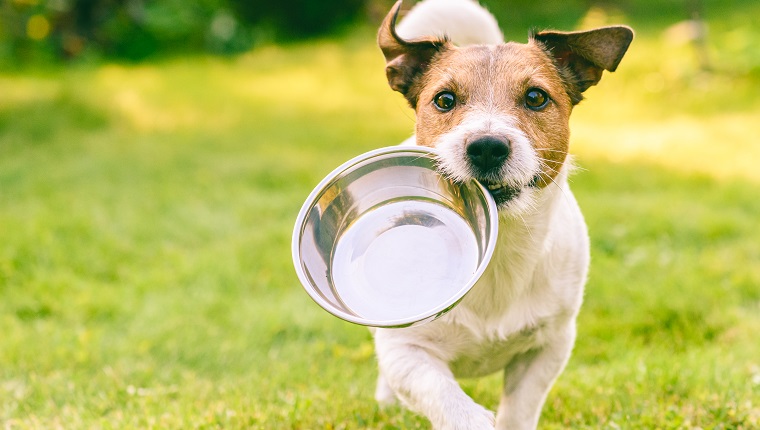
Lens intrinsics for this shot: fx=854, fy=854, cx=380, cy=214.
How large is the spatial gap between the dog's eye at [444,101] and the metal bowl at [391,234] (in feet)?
0.96

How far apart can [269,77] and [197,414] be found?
9.63 meters

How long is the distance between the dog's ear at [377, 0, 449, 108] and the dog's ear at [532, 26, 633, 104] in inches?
18.6

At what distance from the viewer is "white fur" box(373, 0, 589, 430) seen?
3.29 metres

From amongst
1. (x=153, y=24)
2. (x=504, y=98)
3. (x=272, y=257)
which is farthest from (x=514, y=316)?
(x=153, y=24)

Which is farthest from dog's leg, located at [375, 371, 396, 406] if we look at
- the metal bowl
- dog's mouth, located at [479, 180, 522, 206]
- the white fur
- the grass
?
dog's mouth, located at [479, 180, 522, 206]

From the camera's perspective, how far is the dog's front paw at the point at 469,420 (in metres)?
3.00

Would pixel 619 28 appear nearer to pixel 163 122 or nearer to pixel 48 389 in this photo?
pixel 48 389

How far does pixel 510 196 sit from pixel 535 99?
0.47m

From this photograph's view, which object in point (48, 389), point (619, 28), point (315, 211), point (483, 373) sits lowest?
point (48, 389)

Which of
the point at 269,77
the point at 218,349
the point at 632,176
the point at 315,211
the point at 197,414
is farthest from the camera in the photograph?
the point at 269,77

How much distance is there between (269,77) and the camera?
1306 cm

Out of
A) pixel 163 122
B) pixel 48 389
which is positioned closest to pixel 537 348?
pixel 48 389

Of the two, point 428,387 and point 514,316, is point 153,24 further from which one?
point 428,387

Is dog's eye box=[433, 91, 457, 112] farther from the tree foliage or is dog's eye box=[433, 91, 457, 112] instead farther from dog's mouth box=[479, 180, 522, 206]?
the tree foliage
